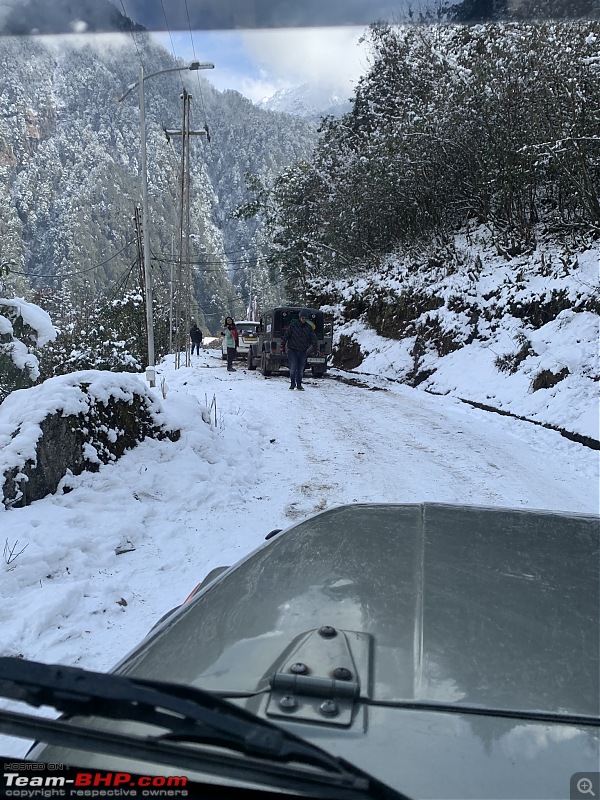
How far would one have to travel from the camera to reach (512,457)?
25.3 feet

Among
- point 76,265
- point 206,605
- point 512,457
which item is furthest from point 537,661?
point 76,265

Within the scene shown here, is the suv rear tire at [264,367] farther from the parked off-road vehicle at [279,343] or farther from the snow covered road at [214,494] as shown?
the snow covered road at [214,494]

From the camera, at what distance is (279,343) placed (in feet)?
58.9

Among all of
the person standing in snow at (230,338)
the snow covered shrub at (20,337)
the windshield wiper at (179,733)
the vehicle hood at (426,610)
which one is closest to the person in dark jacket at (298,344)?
the person standing in snow at (230,338)

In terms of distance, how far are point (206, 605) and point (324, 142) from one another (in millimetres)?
31376

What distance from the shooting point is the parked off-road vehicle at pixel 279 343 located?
17.9 metres

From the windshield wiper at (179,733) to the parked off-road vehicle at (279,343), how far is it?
636 inches

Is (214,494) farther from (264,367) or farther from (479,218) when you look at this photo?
(479,218)

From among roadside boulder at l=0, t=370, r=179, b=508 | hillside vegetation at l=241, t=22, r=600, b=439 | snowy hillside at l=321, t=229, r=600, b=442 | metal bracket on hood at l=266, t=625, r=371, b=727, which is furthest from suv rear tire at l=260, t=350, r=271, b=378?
metal bracket on hood at l=266, t=625, r=371, b=727

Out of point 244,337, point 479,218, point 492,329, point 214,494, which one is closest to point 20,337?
point 214,494

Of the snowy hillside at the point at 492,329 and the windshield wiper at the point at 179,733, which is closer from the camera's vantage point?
the windshield wiper at the point at 179,733

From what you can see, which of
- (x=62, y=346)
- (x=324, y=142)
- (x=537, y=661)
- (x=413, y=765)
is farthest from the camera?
(x=324, y=142)

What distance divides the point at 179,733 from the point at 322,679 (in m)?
0.36

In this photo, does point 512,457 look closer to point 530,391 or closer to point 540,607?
point 530,391
